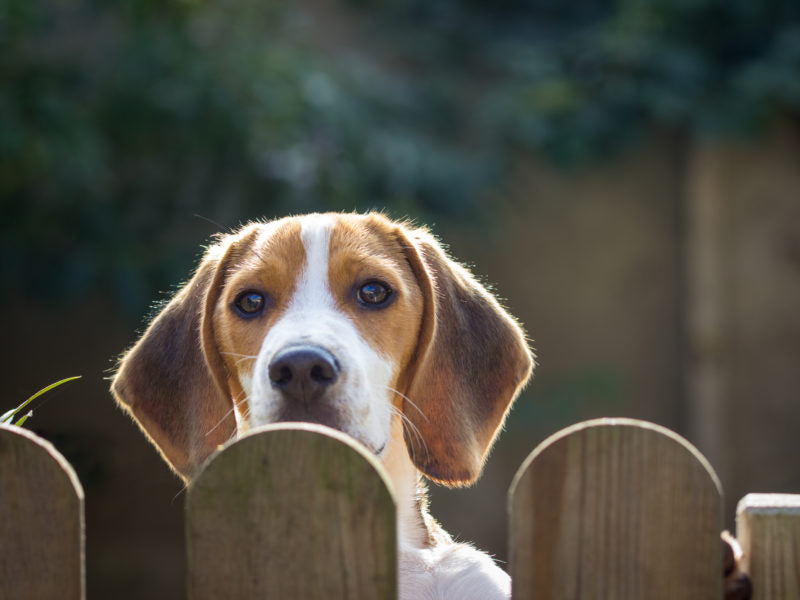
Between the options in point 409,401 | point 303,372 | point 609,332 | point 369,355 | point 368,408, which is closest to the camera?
point 303,372

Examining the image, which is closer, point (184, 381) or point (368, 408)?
point (368, 408)

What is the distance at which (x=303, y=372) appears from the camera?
6.81 ft

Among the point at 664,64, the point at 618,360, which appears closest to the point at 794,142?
the point at 664,64

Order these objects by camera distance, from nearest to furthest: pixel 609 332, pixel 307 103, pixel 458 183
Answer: pixel 307 103 → pixel 458 183 → pixel 609 332

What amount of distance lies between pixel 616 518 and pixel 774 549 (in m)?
0.27

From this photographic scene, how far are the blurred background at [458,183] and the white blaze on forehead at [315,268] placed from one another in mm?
3393

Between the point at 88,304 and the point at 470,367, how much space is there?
590cm

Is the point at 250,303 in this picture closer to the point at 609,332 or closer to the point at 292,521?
the point at 292,521

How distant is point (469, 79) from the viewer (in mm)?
8953

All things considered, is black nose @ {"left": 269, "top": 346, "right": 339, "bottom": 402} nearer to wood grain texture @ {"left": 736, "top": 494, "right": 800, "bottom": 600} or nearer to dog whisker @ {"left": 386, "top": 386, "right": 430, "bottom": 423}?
dog whisker @ {"left": 386, "top": 386, "right": 430, "bottom": 423}

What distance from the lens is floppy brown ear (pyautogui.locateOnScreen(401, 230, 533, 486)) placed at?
8.32ft

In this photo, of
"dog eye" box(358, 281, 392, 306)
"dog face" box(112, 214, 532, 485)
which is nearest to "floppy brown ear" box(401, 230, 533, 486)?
"dog face" box(112, 214, 532, 485)

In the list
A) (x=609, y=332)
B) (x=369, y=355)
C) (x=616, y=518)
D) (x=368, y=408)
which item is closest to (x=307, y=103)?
(x=609, y=332)

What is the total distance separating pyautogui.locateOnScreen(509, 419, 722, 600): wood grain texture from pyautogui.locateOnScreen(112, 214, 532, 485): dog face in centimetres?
80
